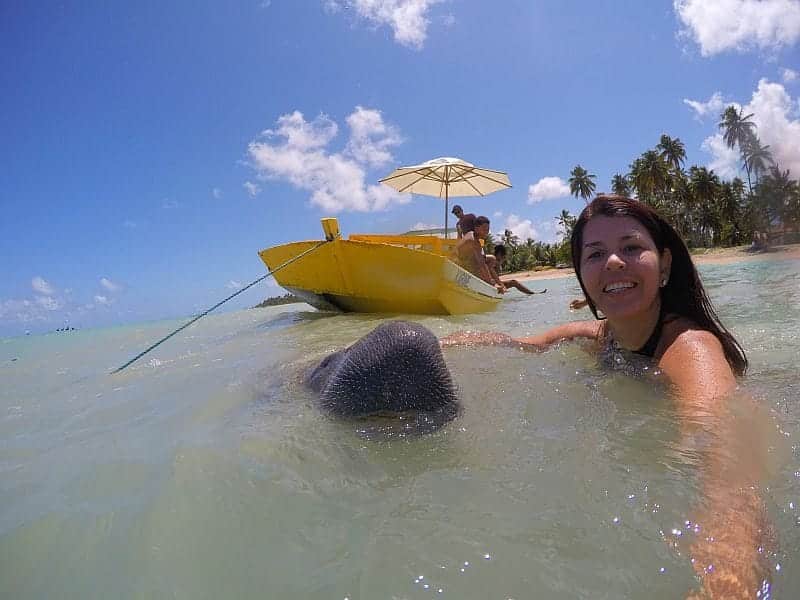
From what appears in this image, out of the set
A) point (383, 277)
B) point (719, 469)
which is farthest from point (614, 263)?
point (383, 277)

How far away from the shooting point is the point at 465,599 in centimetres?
91

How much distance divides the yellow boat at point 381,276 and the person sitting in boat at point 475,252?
797 millimetres

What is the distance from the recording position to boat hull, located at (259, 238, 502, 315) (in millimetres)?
7055

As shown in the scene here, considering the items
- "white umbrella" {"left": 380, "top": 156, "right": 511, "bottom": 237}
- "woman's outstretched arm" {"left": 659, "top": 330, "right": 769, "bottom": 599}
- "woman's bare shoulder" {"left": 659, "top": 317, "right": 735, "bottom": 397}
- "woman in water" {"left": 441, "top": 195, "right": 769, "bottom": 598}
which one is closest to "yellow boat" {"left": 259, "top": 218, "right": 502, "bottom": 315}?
"white umbrella" {"left": 380, "top": 156, "right": 511, "bottom": 237}

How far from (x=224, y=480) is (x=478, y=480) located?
2.70 ft

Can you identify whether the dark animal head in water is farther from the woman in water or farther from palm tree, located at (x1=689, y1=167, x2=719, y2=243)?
palm tree, located at (x1=689, y1=167, x2=719, y2=243)

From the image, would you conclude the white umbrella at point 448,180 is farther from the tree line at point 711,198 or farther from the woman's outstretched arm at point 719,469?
the tree line at point 711,198

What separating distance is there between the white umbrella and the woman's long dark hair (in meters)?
8.89

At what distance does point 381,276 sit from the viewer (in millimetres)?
7367

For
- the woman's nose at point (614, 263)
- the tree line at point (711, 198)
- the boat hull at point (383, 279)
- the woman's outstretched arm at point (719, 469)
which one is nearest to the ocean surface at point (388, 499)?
the woman's outstretched arm at point (719, 469)

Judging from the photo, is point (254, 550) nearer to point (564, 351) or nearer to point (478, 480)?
point (478, 480)

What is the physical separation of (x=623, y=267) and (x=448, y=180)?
10.1 meters

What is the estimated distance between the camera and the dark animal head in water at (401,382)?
1.76m

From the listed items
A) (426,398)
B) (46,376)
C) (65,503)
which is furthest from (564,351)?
(46,376)
